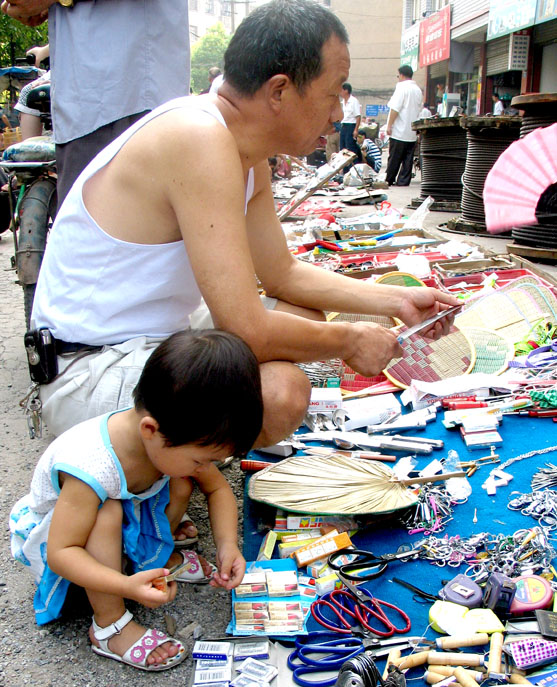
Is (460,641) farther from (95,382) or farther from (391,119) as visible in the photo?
(391,119)

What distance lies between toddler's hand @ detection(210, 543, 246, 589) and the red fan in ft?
12.7

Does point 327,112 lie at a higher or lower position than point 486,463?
higher

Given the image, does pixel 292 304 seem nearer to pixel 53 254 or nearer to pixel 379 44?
pixel 53 254

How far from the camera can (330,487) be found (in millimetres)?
1984

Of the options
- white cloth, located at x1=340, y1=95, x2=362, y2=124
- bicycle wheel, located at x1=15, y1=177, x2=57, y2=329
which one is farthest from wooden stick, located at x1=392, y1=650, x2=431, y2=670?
white cloth, located at x1=340, y1=95, x2=362, y2=124

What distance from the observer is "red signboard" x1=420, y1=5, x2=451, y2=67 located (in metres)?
19.2

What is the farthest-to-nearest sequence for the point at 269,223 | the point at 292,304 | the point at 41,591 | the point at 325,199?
the point at 325,199, the point at 292,304, the point at 269,223, the point at 41,591

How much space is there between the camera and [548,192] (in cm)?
496

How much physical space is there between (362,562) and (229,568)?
0.39 m

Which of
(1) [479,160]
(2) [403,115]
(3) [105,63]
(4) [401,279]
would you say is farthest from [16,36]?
(4) [401,279]

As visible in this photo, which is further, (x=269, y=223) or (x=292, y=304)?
(x=292, y=304)

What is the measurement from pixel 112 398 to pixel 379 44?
142ft

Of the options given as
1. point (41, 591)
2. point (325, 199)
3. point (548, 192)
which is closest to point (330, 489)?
point (41, 591)

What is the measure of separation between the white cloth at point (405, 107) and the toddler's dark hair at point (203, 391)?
995 cm
